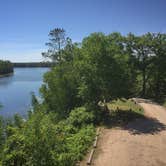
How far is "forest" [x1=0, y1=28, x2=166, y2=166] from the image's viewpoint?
10.9 meters

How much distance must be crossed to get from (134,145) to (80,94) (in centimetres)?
848

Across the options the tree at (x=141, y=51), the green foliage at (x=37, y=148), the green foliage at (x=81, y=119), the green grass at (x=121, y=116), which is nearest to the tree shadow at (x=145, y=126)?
the green grass at (x=121, y=116)

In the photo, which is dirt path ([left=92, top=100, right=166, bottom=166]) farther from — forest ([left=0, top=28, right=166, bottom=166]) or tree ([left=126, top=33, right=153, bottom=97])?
tree ([left=126, top=33, right=153, bottom=97])

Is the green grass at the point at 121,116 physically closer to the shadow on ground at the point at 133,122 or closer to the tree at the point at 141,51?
the shadow on ground at the point at 133,122

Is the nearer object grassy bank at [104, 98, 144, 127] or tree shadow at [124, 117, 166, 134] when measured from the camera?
tree shadow at [124, 117, 166, 134]

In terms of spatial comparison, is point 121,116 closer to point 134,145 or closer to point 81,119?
point 81,119

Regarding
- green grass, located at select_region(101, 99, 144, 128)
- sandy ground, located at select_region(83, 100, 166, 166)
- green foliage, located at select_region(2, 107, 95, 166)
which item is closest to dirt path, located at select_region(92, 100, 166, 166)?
sandy ground, located at select_region(83, 100, 166, 166)

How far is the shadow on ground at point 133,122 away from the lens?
17.4 metres

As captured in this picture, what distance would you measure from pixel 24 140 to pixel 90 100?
449 inches

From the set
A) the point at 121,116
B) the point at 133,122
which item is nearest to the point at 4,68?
the point at 121,116

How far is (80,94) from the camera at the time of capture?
21641mm

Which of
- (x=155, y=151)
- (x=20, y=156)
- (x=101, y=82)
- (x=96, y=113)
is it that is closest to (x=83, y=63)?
(x=101, y=82)

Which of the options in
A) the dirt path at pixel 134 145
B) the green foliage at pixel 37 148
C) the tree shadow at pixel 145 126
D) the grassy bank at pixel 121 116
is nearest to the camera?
the green foliage at pixel 37 148

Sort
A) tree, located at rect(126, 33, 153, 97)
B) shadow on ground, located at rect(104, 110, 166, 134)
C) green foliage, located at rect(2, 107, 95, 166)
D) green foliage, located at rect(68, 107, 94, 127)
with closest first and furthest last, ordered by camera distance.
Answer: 1. green foliage, located at rect(2, 107, 95, 166)
2. shadow on ground, located at rect(104, 110, 166, 134)
3. green foliage, located at rect(68, 107, 94, 127)
4. tree, located at rect(126, 33, 153, 97)
